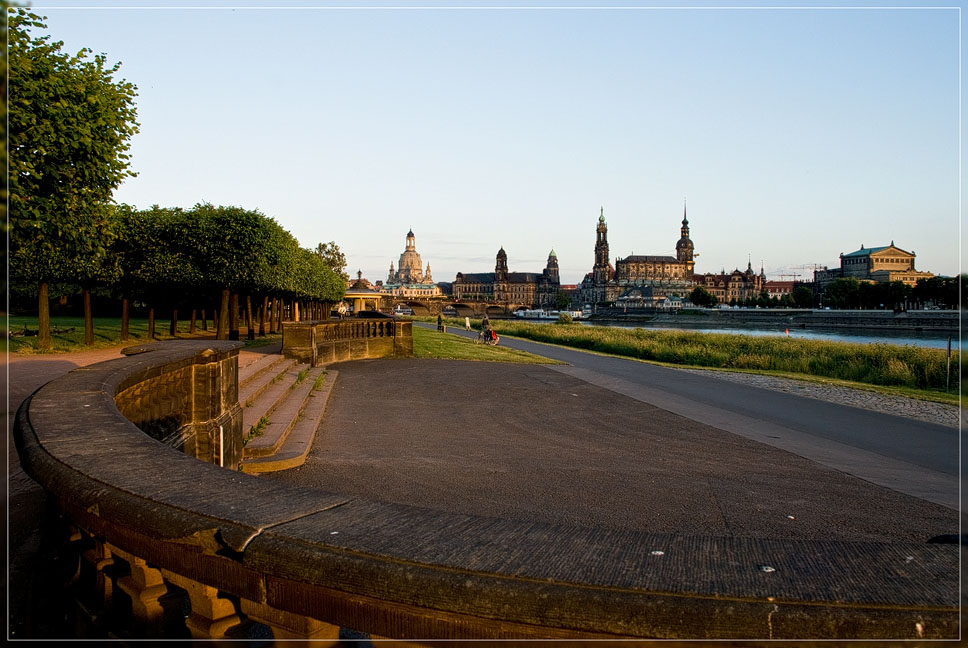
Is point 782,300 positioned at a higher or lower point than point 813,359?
higher

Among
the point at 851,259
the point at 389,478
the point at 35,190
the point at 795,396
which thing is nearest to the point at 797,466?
the point at 389,478

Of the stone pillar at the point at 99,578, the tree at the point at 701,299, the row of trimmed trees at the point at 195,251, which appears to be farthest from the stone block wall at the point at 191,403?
the tree at the point at 701,299

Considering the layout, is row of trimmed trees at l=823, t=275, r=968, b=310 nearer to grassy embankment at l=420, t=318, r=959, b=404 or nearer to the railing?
grassy embankment at l=420, t=318, r=959, b=404

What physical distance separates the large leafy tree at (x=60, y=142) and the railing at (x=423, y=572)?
7.87m

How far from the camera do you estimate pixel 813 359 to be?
28875 millimetres

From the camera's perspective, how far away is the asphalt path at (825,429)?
8977 mm

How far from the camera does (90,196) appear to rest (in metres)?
11.9

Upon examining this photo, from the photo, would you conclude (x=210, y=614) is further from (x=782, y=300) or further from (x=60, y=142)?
(x=782, y=300)

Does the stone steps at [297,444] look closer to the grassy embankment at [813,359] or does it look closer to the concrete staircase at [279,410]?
the concrete staircase at [279,410]

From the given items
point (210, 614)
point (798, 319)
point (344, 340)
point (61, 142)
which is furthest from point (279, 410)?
point (798, 319)

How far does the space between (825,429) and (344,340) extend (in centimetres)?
1496

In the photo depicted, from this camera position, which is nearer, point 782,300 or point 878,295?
point 878,295

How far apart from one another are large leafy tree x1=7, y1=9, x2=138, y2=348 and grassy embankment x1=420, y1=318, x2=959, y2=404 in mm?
20767

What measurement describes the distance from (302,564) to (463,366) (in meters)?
19.6
